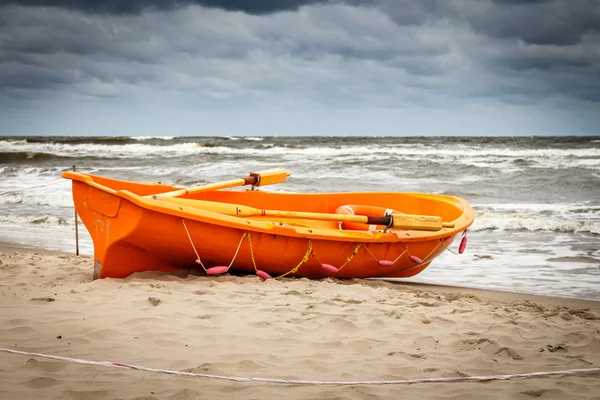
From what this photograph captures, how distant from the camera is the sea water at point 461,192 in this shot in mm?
7660

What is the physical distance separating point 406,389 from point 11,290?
3726 millimetres

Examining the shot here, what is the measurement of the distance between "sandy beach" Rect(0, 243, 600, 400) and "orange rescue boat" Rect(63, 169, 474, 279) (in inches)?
11.5

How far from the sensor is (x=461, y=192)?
1675 centimetres

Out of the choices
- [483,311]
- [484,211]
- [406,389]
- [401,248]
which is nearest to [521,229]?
[484,211]

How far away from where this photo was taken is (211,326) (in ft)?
13.6

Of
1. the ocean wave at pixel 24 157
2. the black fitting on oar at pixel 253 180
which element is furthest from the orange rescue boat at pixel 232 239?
the ocean wave at pixel 24 157

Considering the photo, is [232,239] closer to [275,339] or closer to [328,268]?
[328,268]

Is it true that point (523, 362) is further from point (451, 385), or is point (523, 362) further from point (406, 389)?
point (406, 389)

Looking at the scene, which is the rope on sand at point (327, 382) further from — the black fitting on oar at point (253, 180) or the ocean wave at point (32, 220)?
the ocean wave at point (32, 220)

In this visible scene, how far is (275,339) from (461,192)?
1380 centimetres

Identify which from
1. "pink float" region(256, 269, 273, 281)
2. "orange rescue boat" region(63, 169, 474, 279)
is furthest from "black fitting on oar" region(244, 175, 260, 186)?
"pink float" region(256, 269, 273, 281)

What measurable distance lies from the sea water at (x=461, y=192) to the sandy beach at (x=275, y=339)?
1.98m

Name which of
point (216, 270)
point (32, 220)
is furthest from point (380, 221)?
point (32, 220)

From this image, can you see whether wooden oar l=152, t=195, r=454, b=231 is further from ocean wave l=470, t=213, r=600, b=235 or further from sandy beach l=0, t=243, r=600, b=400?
ocean wave l=470, t=213, r=600, b=235
